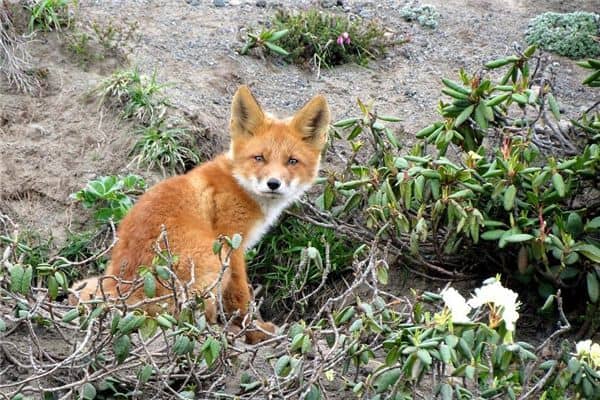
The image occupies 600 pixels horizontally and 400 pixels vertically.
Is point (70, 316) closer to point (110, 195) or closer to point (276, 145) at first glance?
point (276, 145)

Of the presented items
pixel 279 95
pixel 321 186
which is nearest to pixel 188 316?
pixel 321 186

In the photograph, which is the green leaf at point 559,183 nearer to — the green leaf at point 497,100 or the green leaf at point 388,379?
the green leaf at point 497,100

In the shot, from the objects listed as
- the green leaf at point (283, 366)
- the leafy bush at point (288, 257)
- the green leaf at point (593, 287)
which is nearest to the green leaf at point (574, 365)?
the green leaf at point (283, 366)

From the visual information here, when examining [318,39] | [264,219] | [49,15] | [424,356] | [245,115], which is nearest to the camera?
[424,356]

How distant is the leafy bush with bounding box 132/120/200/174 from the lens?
786cm

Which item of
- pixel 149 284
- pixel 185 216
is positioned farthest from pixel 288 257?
pixel 149 284

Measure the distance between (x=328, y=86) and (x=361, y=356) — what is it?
188 inches

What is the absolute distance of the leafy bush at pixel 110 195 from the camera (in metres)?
7.43

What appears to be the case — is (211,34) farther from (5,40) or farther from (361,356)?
(361,356)

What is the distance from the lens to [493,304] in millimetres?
4281

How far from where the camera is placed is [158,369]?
452 centimetres

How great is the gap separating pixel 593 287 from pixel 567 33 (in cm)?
450

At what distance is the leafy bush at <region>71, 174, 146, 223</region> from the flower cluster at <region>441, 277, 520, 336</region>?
3766 mm

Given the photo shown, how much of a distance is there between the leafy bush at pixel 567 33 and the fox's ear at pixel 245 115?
13.4 ft
